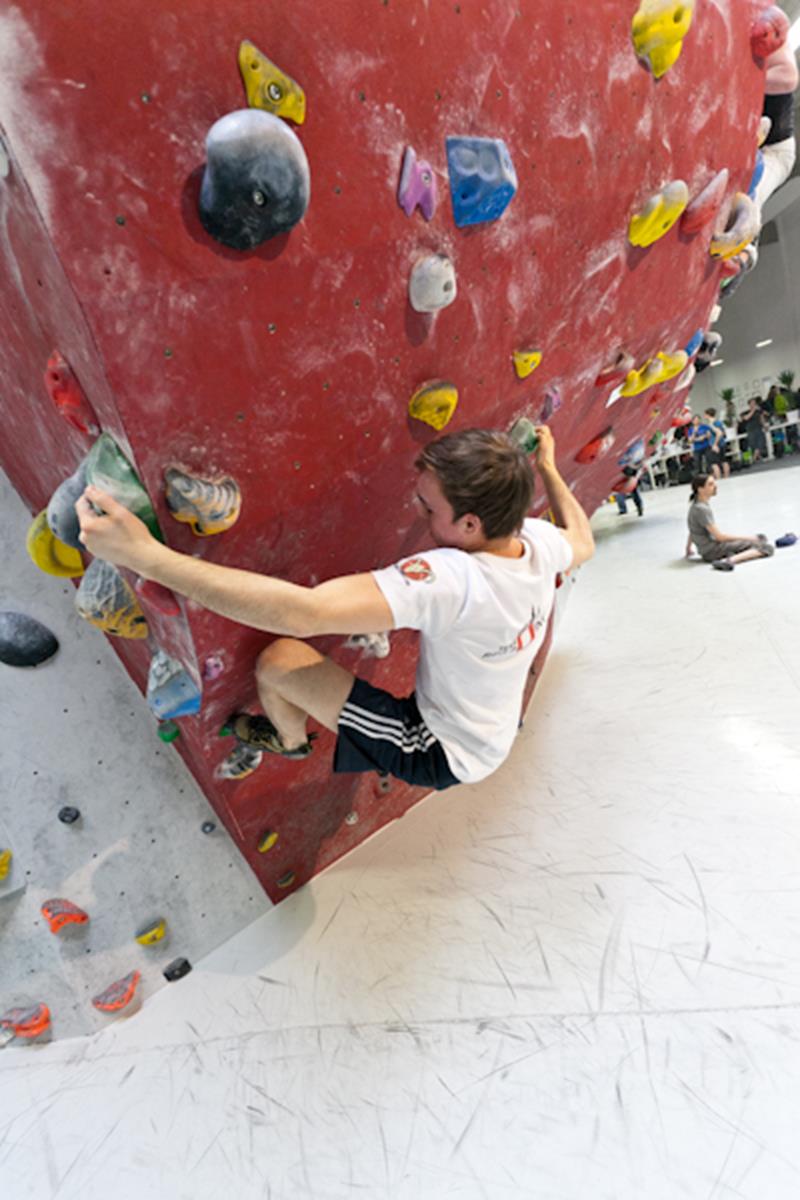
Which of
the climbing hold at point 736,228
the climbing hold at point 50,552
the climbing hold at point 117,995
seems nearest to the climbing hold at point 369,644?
the climbing hold at point 50,552

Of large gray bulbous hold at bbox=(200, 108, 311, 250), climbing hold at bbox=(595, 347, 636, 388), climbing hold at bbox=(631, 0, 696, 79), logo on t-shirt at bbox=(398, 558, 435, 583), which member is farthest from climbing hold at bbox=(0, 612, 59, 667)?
climbing hold at bbox=(631, 0, 696, 79)

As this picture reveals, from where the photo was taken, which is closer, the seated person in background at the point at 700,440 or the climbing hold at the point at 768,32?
the climbing hold at the point at 768,32

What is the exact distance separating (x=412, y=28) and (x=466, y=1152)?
1.95m

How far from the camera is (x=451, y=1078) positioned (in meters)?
1.41

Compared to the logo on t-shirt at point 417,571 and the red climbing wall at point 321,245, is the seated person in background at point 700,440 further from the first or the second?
the logo on t-shirt at point 417,571

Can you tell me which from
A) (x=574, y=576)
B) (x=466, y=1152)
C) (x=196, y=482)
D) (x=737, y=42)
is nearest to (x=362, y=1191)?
(x=466, y=1152)

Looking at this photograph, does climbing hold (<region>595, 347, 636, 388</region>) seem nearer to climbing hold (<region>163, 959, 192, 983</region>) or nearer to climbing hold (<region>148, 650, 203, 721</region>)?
climbing hold (<region>148, 650, 203, 721</region>)

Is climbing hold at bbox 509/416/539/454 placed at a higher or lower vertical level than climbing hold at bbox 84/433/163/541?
lower

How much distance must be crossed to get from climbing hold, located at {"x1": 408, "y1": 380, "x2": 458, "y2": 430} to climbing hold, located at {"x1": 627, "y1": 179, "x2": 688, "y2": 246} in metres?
0.61

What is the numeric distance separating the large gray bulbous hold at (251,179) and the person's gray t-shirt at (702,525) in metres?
5.01

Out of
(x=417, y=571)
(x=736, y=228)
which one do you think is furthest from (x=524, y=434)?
(x=736, y=228)

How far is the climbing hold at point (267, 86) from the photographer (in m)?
0.77

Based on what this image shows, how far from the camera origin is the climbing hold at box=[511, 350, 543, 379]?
4.68 ft

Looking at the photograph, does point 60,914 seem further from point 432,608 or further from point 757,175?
point 757,175
